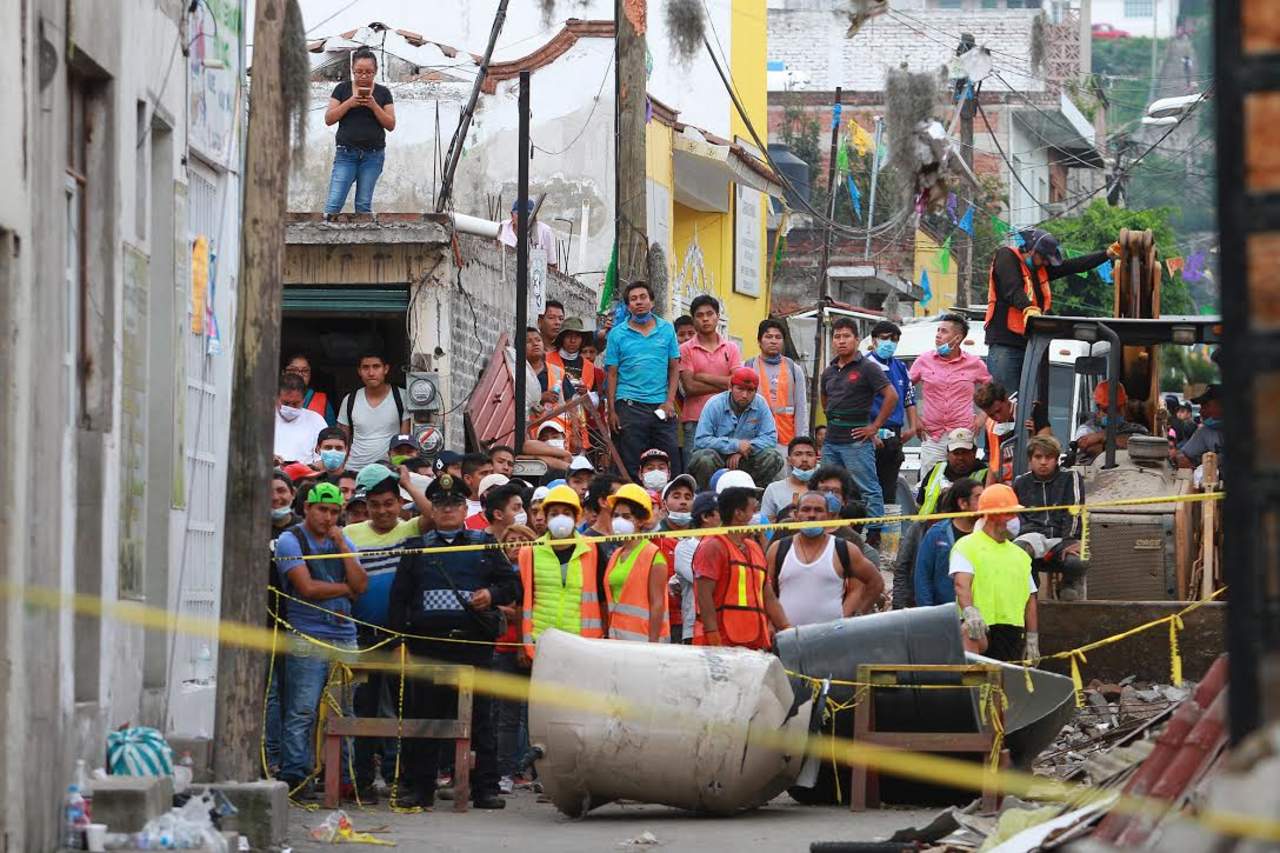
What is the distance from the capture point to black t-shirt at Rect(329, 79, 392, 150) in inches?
795

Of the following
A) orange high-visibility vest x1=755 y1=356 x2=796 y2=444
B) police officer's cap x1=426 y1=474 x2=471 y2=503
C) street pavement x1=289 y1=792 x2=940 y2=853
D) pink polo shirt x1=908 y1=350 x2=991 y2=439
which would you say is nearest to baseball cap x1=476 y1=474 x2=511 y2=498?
police officer's cap x1=426 y1=474 x2=471 y2=503

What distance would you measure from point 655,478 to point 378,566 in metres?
3.81

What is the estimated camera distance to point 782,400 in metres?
19.1

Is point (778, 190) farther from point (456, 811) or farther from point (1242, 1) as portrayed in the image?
point (1242, 1)

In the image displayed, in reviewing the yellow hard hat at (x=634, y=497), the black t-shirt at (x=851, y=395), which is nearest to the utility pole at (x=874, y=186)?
the black t-shirt at (x=851, y=395)

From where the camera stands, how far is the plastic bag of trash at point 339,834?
1134 cm

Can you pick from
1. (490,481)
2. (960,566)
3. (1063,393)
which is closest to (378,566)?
(490,481)

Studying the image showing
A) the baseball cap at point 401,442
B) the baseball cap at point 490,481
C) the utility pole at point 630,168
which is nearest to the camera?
the baseball cap at point 490,481

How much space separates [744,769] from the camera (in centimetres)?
1241

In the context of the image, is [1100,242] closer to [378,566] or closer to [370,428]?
[370,428]

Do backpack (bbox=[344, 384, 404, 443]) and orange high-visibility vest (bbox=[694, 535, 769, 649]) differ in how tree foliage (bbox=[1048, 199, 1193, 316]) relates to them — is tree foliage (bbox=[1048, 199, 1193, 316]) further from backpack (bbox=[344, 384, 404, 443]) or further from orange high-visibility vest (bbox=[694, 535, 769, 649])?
orange high-visibility vest (bbox=[694, 535, 769, 649])

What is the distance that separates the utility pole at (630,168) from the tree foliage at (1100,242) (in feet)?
113

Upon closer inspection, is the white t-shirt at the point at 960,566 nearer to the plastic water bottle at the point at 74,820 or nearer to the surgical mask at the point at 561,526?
the surgical mask at the point at 561,526

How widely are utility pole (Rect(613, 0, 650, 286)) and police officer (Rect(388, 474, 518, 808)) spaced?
20.4ft
